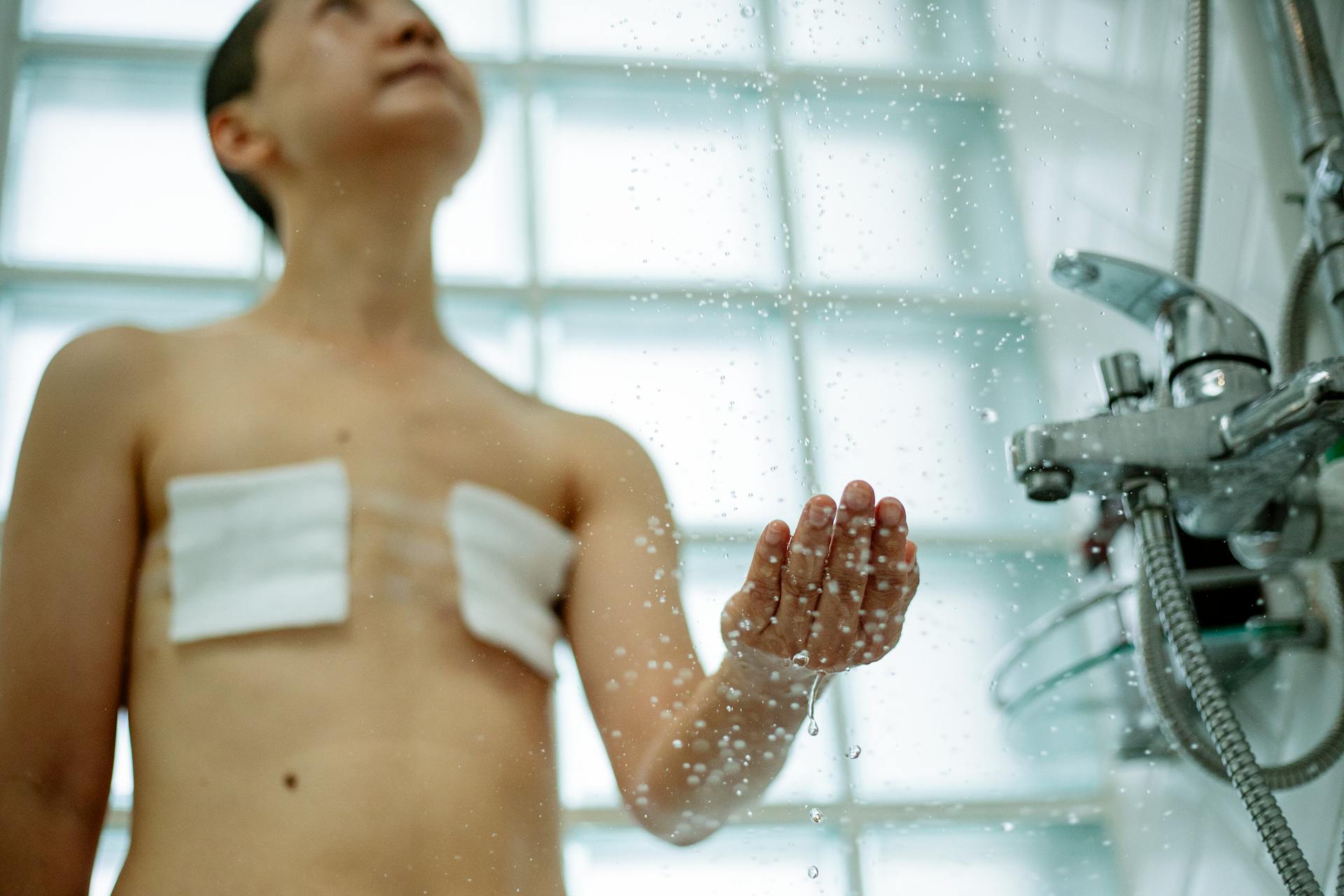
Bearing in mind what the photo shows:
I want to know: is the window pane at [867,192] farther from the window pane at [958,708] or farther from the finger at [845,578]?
the finger at [845,578]

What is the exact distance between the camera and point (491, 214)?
645 millimetres

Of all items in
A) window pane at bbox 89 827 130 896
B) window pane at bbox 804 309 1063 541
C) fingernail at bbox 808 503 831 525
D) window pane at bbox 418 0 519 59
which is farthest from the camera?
window pane at bbox 418 0 519 59

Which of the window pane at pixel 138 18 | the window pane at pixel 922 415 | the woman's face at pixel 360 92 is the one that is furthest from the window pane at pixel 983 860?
the window pane at pixel 138 18

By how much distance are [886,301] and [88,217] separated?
1.33 feet

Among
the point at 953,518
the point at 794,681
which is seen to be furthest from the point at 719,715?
the point at 953,518

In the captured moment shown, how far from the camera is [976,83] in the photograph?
27.6 inches

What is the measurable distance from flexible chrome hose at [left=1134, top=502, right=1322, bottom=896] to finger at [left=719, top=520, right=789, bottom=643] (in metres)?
0.23


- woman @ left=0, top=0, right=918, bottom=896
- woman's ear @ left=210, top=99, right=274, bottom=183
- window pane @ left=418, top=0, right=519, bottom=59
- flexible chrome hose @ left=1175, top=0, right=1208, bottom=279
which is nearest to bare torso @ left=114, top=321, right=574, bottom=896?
woman @ left=0, top=0, right=918, bottom=896

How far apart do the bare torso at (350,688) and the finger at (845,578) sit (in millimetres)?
166

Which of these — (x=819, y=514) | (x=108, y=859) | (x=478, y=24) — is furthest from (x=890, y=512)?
(x=478, y=24)

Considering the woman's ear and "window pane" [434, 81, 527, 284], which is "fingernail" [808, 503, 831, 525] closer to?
"window pane" [434, 81, 527, 284]

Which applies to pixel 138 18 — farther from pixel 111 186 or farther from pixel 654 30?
pixel 654 30

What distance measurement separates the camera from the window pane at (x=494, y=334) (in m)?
0.61

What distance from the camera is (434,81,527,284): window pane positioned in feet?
2.05
